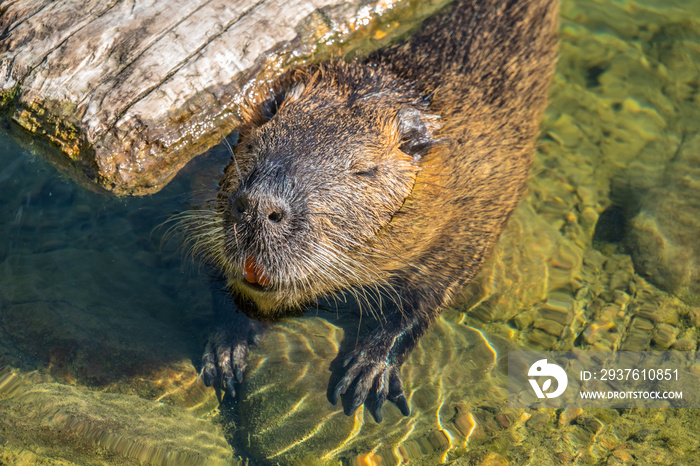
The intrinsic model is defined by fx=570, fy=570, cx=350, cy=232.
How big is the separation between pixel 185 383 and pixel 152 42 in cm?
225

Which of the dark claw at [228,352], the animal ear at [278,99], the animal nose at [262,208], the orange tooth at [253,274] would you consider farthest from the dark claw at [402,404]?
the animal ear at [278,99]

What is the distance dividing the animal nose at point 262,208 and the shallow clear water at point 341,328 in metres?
0.84

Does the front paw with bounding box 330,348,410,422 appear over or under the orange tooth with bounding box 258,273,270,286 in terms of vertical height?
under

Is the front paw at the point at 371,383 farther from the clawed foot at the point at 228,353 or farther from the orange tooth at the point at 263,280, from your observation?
the orange tooth at the point at 263,280

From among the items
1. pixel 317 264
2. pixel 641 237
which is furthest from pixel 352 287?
pixel 641 237

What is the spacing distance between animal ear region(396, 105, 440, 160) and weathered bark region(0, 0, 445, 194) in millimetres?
1252

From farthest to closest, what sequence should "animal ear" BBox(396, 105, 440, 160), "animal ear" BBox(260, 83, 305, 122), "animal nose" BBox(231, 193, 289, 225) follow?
"animal ear" BBox(260, 83, 305, 122) → "animal ear" BBox(396, 105, 440, 160) → "animal nose" BBox(231, 193, 289, 225)

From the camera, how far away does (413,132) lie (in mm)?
3338

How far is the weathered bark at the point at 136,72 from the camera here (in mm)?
3637

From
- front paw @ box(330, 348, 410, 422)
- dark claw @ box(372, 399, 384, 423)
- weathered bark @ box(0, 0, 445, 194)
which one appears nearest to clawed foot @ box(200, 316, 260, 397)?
front paw @ box(330, 348, 410, 422)

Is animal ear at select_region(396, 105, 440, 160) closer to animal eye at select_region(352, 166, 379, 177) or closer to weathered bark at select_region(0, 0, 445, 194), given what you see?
animal eye at select_region(352, 166, 379, 177)

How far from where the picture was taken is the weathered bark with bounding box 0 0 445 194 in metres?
3.64

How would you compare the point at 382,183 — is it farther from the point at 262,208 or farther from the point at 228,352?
the point at 228,352

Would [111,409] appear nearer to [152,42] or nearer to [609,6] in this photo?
[152,42]
